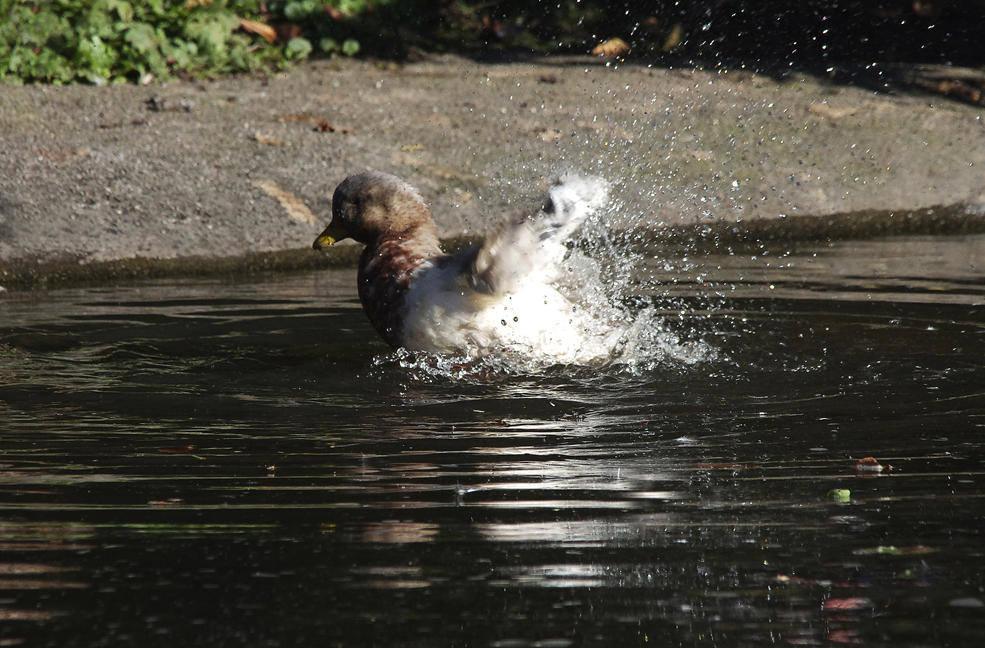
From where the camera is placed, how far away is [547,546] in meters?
2.22

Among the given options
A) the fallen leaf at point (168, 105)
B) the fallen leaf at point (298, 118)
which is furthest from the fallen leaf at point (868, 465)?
the fallen leaf at point (168, 105)

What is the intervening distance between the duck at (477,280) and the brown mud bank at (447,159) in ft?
6.56

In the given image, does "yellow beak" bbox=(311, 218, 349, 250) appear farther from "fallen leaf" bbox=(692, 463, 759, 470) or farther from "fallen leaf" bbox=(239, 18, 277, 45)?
"fallen leaf" bbox=(239, 18, 277, 45)

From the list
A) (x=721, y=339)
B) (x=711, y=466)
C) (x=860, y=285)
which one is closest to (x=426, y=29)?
(x=860, y=285)

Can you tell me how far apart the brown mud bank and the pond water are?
149 cm

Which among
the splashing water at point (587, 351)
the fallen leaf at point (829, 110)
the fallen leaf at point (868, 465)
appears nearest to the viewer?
the fallen leaf at point (868, 465)

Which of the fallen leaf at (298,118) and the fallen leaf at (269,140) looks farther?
the fallen leaf at (298,118)

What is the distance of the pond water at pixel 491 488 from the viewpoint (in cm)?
194

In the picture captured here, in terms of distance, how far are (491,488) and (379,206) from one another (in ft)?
6.38

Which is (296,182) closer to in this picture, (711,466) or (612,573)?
(711,466)

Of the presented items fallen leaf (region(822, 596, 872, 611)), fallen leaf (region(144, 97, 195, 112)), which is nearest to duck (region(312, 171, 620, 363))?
fallen leaf (region(822, 596, 872, 611))

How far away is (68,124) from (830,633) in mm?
6299

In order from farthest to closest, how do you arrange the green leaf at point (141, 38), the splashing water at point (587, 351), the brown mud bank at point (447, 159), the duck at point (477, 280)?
the green leaf at point (141, 38) → the brown mud bank at point (447, 159) → the splashing water at point (587, 351) → the duck at point (477, 280)

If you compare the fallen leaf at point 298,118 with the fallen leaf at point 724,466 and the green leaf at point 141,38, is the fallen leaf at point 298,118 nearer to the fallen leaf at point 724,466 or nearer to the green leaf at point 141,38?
the green leaf at point 141,38
